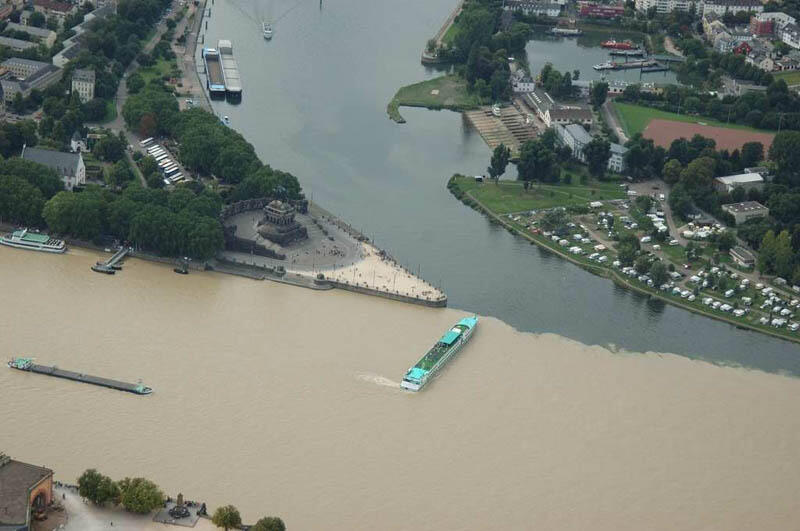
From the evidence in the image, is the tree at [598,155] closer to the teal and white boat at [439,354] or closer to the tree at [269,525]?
the teal and white boat at [439,354]

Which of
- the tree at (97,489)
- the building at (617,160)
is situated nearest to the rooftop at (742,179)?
the building at (617,160)

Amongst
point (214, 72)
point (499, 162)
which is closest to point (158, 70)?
point (214, 72)

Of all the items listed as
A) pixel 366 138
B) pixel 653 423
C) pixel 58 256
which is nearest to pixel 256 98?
pixel 366 138

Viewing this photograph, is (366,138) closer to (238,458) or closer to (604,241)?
(604,241)

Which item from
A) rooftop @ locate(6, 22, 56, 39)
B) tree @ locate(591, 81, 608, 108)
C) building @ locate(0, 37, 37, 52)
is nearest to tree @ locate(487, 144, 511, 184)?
tree @ locate(591, 81, 608, 108)

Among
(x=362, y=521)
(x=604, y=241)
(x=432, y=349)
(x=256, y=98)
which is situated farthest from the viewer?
(x=256, y=98)

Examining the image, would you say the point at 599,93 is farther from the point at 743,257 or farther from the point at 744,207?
the point at 743,257
